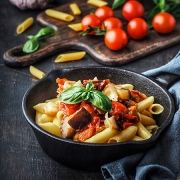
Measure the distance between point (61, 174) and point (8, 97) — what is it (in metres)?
1.13

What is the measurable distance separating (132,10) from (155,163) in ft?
7.79

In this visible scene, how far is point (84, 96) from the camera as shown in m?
2.89

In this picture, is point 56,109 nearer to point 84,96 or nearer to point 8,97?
point 84,96

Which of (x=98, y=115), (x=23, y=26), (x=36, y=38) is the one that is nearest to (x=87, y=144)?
(x=98, y=115)

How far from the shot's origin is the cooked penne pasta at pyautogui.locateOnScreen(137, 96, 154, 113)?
122 inches

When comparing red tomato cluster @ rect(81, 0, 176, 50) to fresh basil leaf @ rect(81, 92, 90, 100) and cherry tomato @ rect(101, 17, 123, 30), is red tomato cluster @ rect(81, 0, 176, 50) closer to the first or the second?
cherry tomato @ rect(101, 17, 123, 30)

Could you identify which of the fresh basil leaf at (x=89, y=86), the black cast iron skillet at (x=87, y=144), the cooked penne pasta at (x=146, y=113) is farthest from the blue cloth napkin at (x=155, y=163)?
the fresh basil leaf at (x=89, y=86)

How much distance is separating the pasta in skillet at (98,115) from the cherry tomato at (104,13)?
1.95m

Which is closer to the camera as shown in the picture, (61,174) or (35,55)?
(61,174)

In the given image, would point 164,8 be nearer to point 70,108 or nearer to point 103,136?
point 70,108

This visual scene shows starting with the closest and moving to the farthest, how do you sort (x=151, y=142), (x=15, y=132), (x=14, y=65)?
(x=151, y=142) → (x=15, y=132) → (x=14, y=65)

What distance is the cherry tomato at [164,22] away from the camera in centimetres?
468

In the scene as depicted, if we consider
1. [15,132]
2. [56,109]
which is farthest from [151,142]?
[15,132]

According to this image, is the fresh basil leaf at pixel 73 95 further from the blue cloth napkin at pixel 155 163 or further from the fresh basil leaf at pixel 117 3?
the fresh basil leaf at pixel 117 3
